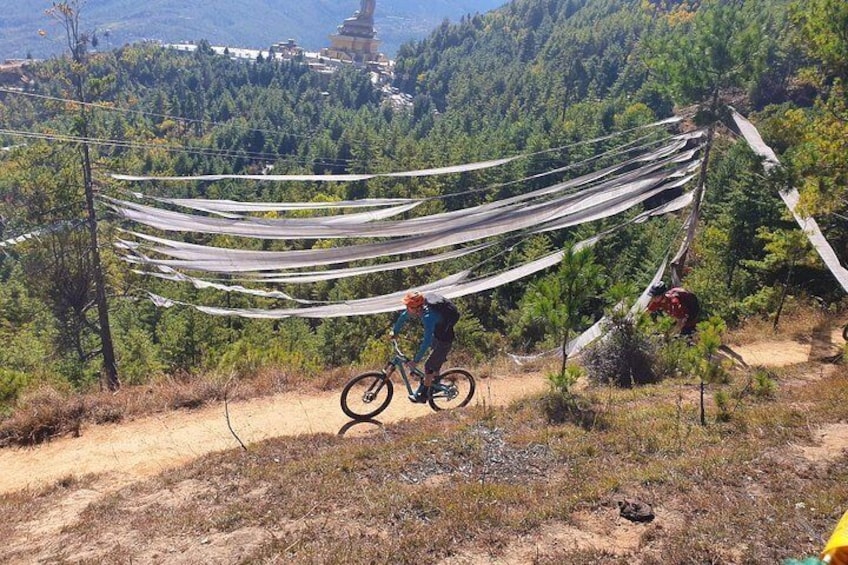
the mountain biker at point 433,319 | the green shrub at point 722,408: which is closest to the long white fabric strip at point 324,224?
the mountain biker at point 433,319

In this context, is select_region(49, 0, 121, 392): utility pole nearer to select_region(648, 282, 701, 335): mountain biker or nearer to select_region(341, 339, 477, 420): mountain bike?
select_region(341, 339, 477, 420): mountain bike

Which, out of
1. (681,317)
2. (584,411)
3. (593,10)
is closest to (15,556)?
(584,411)

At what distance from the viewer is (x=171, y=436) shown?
811cm

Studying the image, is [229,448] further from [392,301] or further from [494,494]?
[392,301]

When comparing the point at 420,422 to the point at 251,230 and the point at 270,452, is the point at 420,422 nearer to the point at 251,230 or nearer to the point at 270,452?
the point at 270,452

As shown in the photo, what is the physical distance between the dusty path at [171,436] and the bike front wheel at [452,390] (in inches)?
9.8

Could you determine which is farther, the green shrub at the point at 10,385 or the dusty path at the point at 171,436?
the green shrub at the point at 10,385

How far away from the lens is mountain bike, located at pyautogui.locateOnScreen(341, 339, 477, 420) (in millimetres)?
8102

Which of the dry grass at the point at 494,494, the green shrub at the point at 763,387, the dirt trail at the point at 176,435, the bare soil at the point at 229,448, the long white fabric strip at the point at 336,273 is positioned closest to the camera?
the dry grass at the point at 494,494

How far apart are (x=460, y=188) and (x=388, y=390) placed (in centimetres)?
3325

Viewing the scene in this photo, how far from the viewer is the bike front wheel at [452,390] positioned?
8.37m

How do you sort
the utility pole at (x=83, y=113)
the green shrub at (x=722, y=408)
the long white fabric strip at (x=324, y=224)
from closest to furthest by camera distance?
the green shrub at (x=722, y=408) → the long white fabric strip at (x=324, y=224) → the utility pole at (x=83, y=113)

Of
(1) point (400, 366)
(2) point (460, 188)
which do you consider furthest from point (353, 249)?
(2) point (460, 188)

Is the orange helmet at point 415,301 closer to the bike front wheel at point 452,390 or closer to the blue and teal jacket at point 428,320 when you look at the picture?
the blue and teal jacket at point 428,320
